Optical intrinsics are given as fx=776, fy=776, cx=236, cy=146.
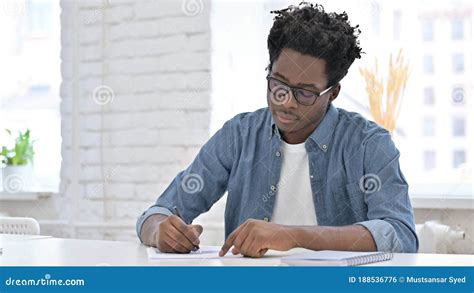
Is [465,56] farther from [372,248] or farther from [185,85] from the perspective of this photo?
[372,248]

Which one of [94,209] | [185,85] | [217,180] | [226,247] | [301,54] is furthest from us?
[94,209]

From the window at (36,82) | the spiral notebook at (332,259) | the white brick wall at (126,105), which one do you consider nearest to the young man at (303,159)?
the spiral notebook at (332,259)

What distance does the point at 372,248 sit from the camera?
1.42 m

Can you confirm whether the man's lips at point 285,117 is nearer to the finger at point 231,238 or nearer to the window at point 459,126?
the finger at point 231,238

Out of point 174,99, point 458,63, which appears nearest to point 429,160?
point 458,63

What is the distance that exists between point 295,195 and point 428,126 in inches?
37.8

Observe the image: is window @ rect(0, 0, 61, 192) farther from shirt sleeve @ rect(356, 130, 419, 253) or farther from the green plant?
shirt sleeve @ rect(356, 130, 419, 253)

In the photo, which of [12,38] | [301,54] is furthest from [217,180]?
[12,38]

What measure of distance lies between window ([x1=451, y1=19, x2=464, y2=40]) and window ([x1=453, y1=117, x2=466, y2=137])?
26 centimetres

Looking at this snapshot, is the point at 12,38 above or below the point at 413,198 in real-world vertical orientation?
above

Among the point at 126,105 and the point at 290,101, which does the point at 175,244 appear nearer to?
the point at 290,101

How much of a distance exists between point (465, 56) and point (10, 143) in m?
1.69

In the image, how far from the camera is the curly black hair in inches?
64.5

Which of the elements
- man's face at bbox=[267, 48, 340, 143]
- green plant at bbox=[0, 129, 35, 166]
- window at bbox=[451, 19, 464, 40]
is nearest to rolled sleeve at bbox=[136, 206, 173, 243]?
man's face at bbox=[267, 48, 340, 143]
